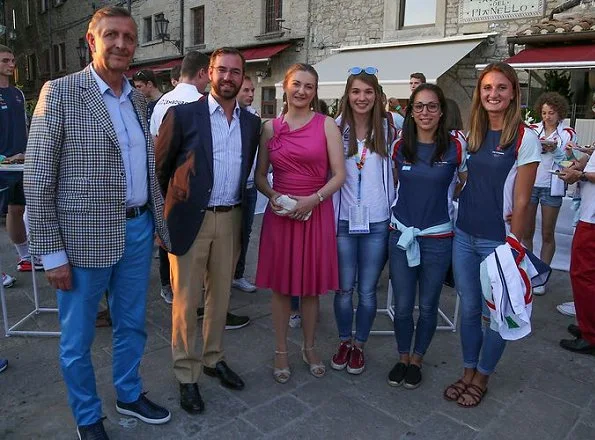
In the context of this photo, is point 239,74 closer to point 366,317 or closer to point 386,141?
point 386,141

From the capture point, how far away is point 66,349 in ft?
7.29

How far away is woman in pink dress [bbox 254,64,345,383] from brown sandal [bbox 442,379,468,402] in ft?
2.89

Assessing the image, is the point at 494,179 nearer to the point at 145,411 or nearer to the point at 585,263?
the point at 585,263

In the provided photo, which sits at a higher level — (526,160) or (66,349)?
(526,160)

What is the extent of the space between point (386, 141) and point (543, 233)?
2873 mm

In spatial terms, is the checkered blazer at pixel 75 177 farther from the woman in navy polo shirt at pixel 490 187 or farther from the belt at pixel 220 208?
the woman in navy polo shirt at pixel 490 187

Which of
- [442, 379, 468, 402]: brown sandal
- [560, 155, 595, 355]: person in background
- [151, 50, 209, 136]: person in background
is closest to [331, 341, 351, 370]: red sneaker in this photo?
[442, 379, 468, 402]: brown sandal

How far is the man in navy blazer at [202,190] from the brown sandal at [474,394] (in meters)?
1.48

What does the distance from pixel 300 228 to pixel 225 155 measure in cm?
60

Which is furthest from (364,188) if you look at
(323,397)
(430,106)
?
(323,397)

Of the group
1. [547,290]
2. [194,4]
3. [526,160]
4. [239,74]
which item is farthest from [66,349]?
[194,4]

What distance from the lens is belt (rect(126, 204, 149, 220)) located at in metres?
2.35

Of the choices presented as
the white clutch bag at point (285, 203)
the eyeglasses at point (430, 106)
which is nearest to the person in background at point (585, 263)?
the eyeglasses at point (430, 106)

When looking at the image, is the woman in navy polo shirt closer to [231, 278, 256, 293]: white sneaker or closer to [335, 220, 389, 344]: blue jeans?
[335, 220, 389, 344]: blue jeans
